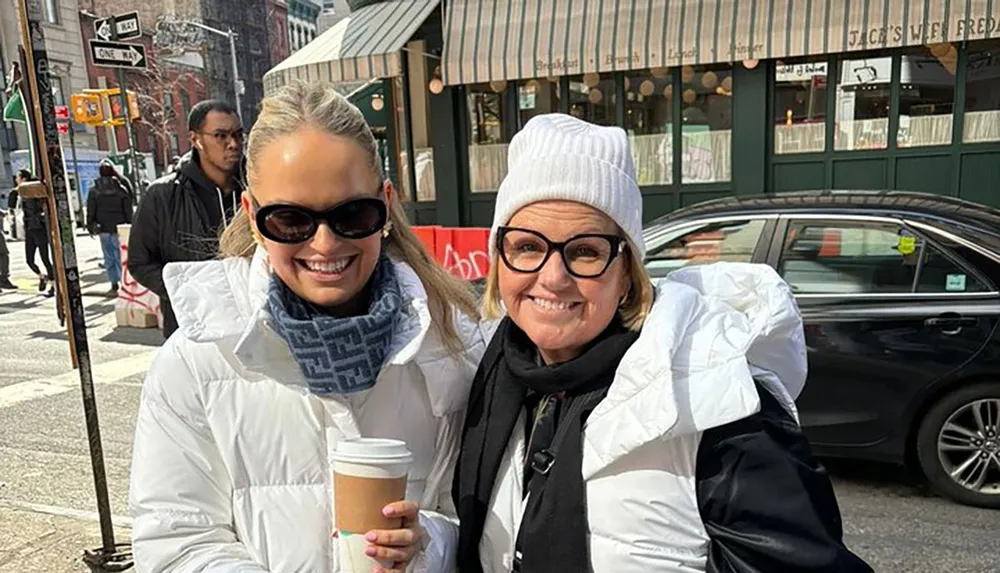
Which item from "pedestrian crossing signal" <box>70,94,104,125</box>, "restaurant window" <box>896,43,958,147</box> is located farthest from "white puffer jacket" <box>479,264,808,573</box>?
"pedestrian crossing signal" <box>70,94,104,125</box>

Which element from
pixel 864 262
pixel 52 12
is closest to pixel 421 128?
pixel 864 262

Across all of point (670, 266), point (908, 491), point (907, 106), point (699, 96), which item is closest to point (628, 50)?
point (699, 96)

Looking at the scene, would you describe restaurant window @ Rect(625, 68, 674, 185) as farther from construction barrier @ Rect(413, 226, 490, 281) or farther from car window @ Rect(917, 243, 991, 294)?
car window @ Rect(917, 243, 991, 294)

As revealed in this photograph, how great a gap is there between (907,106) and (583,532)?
9.61 metres

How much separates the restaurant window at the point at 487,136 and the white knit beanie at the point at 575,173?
935 cm

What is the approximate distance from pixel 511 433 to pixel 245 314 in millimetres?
597

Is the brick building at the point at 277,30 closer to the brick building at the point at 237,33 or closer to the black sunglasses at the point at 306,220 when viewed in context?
the brick building at the point at 237,33

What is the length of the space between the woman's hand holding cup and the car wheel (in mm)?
3846

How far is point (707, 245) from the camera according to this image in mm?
4887

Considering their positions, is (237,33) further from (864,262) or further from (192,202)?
(864,262)

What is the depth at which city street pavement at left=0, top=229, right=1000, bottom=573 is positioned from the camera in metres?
3.74

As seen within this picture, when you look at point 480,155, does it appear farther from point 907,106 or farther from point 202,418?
point 202,418

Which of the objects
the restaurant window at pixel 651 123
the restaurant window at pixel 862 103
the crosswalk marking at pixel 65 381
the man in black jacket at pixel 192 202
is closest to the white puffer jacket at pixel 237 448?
the man in black jacket at pixel 192 202

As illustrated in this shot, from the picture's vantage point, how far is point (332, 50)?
10.3m
